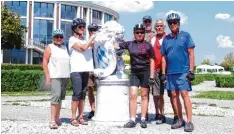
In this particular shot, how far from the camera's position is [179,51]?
7.45 m

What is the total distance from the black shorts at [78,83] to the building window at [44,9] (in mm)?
49523

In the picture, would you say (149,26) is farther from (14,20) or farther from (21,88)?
(14,20)

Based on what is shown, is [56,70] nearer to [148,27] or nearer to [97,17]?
[148,27]

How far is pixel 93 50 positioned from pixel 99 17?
5657 cm

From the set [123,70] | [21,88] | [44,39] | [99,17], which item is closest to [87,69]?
[123,70]

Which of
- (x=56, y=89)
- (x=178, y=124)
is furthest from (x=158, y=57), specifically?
(x=56, y=89)

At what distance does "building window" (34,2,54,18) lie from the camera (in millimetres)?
55938

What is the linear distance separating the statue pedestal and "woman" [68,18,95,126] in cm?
48

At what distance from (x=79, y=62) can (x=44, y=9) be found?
50178 mm

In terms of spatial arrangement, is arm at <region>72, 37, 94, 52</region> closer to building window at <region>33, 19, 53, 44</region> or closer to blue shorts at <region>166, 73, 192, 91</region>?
blue shorts at <region>166, 73, 192, 91</region>

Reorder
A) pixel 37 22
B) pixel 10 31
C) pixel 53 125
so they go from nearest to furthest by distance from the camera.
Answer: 1. pixel 53 125
2. pixel 10 31
3. pixel 37 22

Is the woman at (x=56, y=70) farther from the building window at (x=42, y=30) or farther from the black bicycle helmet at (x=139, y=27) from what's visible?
the building window at (x=42, y=30)

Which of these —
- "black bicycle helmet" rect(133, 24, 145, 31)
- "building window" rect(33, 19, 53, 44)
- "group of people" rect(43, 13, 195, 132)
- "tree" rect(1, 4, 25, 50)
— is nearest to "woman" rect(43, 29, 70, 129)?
"group of people" rect(43, 13, 195, 132)

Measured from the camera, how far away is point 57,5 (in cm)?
5666
